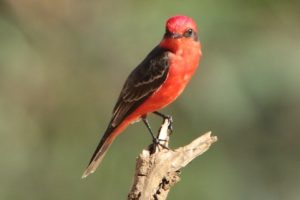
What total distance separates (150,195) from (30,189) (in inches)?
116

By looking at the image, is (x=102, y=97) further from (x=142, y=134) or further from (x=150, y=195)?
(x=150, y=195)

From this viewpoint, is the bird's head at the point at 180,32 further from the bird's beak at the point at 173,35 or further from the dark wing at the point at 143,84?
the dark wing at the point at 143,84

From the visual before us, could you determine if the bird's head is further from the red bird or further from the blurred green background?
the blurred green background

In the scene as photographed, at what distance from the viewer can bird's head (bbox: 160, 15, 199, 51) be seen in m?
5.77

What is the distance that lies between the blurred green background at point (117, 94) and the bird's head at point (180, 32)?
1.47 m

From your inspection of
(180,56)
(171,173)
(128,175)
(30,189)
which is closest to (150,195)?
(171,173)

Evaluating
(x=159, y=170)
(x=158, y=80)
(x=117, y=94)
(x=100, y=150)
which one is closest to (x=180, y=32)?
(x=158, y=80)

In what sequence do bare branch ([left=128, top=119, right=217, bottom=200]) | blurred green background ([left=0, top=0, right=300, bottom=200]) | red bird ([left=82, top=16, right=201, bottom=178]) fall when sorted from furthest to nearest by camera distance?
blurred green background ([left=0, top=0, right=300, bottom=200]) → red bird ([left=82, top=16, right=201, bottom=178]) → bare branch ([left=128, top=119, right=217, bottom=200])

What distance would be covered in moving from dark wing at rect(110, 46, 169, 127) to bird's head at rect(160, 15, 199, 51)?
0.13m

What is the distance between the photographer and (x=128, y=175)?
741cm

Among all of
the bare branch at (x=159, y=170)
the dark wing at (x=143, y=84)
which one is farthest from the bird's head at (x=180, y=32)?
the bare branch at (x=159, y=170)

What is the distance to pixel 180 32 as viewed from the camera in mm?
5785

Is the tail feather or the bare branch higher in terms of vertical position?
the tail feather

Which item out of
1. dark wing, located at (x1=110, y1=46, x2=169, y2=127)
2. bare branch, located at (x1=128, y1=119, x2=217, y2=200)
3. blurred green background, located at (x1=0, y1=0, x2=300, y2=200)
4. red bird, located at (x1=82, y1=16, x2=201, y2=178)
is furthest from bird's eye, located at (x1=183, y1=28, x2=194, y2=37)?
blurred green background, located at (x1=0, y1=0, x2=300, y2=200)
